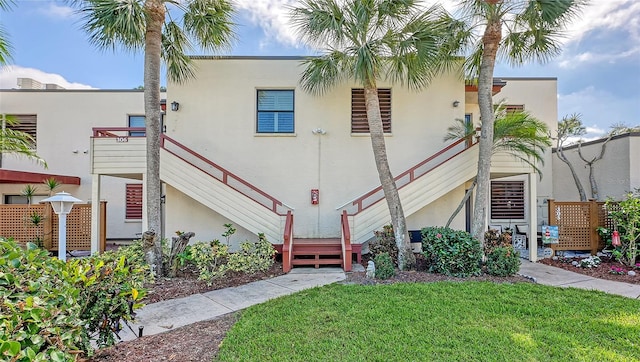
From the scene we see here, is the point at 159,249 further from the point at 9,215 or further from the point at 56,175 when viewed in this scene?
the point at 56,175

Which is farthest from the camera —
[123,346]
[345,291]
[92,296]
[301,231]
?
[301,231]

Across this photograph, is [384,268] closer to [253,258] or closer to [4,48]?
[253,258]

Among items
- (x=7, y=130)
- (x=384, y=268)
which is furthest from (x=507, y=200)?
(x=7, y=130)

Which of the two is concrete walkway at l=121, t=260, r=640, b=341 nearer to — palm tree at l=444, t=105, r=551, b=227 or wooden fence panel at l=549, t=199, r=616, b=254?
wooden fence panel at l=549, t=199, r=616, b=254

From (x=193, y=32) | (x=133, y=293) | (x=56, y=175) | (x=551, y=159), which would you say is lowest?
(x=133, y=293)

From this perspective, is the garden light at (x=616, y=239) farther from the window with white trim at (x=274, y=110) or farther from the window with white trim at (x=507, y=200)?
the window with white trim at (x=274, y=110)

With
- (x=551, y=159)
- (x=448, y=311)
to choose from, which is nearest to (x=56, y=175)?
(x=448, y=311)

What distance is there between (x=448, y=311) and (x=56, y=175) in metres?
15.4

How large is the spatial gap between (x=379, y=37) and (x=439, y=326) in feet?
20.1

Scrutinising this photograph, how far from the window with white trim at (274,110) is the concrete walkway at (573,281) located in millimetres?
7733

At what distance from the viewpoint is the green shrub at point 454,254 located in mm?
6922

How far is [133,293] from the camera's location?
11.7 ft

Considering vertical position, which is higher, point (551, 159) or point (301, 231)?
point (551, 159)

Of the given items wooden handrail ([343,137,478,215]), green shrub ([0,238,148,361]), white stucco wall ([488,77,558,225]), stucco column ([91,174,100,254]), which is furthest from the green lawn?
white stucco wall ([488,77,558,225])
